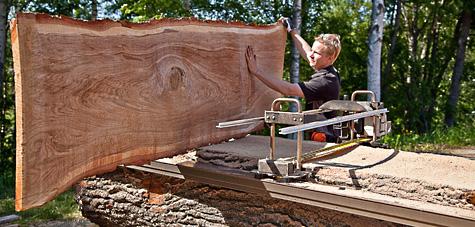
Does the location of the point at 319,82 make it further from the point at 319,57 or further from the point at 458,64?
the point at 458,64

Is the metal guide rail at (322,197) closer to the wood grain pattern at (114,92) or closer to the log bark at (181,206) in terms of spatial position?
the log bark at (181,206)

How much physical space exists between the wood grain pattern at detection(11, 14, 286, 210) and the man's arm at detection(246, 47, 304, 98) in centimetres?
6

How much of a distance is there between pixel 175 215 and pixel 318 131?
48.3 inches

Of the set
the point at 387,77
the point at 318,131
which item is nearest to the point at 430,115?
the point at 387,77

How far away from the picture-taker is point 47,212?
201 inches

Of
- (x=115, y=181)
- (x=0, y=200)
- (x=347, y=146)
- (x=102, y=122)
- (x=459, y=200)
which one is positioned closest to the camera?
(x=459, y=200)

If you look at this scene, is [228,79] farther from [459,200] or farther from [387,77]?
[387,77]

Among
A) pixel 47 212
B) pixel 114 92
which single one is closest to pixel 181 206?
pixel 114 92

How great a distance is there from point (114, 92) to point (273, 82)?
1268 millimetres

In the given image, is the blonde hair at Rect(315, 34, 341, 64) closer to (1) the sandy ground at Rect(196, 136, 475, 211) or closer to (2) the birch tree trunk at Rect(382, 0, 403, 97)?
(1) the sandy ground at Rect(196, 136, 475, 211)

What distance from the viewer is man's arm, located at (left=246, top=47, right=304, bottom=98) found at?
3291 mm

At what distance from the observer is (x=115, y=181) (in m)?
3.31

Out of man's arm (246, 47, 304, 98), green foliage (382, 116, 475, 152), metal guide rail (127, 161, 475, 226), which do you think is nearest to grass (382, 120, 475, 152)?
green foliage (382, 116, 475, 152)

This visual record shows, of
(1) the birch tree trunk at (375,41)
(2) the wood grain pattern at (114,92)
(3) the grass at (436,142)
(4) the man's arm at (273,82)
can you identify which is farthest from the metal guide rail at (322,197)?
(1) the birch tree trunk at (375,41)
